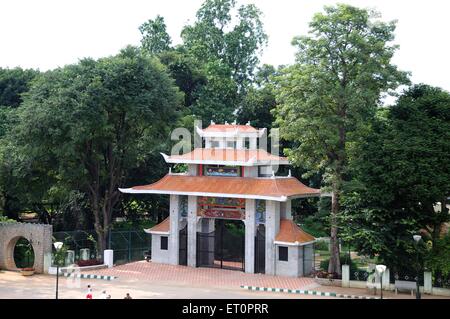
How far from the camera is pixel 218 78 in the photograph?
50469 mm

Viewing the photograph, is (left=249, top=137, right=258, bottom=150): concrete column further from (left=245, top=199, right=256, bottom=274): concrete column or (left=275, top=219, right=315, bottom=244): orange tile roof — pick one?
(left=275, top=219, right=315, bottom=244): orange tile roof

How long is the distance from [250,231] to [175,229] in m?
4.22

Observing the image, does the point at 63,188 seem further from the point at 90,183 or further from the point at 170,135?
the point at 170,135

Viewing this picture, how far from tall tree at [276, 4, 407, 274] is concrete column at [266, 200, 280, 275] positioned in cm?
287

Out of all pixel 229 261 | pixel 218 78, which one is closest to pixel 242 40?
pixel 218 78

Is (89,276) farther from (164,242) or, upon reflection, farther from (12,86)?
(12,86)

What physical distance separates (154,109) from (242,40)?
1037 inches

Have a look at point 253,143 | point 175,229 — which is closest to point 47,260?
point 175,229

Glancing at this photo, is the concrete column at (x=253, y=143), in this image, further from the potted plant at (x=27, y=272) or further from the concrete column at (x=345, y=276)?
the potted plant at (x=27, y=272)

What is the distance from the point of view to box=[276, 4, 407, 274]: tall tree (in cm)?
2584

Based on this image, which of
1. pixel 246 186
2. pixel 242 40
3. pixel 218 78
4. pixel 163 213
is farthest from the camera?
pixel 242 40

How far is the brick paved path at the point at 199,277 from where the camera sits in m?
26.4

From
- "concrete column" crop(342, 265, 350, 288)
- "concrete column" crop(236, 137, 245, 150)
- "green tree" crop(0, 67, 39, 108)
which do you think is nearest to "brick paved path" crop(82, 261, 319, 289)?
"concrete column" crop(342, 265, 350, 288)

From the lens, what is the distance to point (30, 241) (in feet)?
95.1
